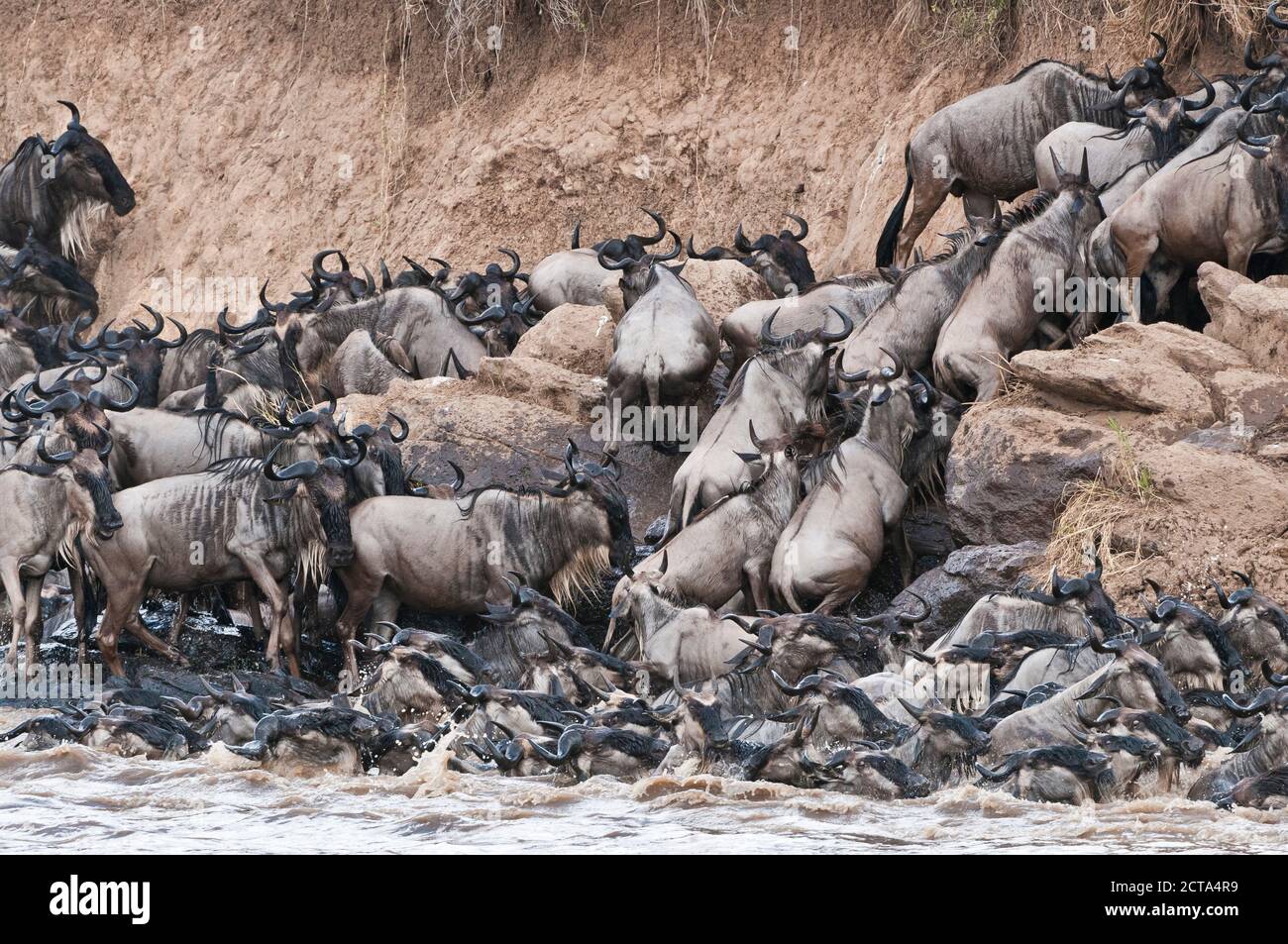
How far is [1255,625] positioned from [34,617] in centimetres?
676

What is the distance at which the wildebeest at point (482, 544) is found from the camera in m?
11.8

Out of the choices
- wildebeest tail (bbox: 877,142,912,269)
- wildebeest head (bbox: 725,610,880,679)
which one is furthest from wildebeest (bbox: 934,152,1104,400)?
wildebeest head (bbox: 725,610,880,679)

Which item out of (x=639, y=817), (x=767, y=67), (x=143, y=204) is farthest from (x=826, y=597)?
(x=143, y=204)

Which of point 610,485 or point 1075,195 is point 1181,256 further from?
point 610,485

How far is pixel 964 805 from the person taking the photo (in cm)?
809

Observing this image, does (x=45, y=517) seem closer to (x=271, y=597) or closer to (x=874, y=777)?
(x=271, y=597)

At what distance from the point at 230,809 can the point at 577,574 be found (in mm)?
3590

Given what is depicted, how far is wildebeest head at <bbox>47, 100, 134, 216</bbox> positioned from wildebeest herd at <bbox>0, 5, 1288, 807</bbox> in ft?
10.8

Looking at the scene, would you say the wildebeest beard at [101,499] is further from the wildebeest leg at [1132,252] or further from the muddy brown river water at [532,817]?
the wildebeest leg at [1132,252]

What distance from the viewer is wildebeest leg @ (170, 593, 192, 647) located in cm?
1220

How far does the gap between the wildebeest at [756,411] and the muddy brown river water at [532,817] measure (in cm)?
326

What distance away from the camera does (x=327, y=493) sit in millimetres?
11766

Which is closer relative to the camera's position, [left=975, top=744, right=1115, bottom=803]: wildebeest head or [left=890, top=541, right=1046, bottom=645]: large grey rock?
[left=975, top=744, right=1115, bottom=803]: wildebeest head

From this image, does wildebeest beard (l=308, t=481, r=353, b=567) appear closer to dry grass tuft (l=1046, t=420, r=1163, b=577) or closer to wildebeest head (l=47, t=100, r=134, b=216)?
dry grass tuft (l=1046, t=420, r=1163, b=577)
